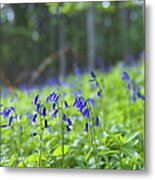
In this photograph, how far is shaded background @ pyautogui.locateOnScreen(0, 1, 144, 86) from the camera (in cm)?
343

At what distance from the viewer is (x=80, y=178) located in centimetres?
224

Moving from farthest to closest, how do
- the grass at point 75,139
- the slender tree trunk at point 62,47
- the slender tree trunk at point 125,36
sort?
1. the slender tree trunk at point 125,36
2. the slender tree trunk at point 62,47
3. the grass at point 75,139

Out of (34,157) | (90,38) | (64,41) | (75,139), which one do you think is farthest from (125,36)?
(34,157)

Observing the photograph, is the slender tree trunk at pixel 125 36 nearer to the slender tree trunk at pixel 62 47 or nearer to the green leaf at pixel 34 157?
the slender tree trunk at pixel 62 47

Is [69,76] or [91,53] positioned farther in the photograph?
[91,53]

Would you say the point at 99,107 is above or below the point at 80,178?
above

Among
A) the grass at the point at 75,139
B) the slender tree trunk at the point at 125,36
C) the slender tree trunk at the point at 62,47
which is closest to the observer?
the grass at the point at 75,139

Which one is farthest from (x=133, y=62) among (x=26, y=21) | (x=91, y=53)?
(x=26, y=21)

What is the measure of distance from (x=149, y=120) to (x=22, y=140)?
0.63 metres

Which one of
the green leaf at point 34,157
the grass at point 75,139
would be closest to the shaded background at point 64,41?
the grass at point 75,139

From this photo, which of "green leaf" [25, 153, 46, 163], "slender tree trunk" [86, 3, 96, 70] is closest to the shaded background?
"slender tree trunk" [86, 3, 96, 70]

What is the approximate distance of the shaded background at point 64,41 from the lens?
3.43m

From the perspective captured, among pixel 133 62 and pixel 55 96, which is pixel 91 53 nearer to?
pixel 133 62

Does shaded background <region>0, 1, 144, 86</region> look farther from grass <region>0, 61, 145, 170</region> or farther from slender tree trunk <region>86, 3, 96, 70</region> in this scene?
grass <region>0, 61, 145, 170</region>
